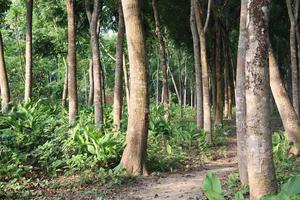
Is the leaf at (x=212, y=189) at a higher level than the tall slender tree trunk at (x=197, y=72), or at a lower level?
lower

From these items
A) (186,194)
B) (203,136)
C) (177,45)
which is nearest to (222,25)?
(177,45)

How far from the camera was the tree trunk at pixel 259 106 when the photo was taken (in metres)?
4.98

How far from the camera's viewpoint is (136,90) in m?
9.05

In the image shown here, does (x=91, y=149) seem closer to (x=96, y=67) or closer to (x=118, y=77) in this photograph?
(x=96, y=67)

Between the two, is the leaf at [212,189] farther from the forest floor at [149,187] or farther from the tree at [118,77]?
the tree at [118,77]

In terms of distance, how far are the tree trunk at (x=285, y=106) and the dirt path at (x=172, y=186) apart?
1.59m

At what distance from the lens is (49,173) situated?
31.8ft

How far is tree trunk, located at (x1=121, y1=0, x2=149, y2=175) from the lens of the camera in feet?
29.6

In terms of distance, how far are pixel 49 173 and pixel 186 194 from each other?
3.34 m

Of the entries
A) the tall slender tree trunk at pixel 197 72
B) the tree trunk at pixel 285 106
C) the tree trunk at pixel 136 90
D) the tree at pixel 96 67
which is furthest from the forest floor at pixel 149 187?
the tall slender tree trunk at pixel 197 72

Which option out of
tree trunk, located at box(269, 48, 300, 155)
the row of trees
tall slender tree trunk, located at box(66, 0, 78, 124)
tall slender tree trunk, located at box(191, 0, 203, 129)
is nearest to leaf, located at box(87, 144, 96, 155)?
the row of trees

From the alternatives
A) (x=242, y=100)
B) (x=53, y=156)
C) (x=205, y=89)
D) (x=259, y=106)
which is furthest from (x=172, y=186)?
(x=205, y=89)

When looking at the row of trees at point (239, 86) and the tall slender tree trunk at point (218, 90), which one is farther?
the tall slender tree trunk at point (218, 90)

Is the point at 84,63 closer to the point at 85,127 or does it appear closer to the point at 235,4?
the point at 235,4
